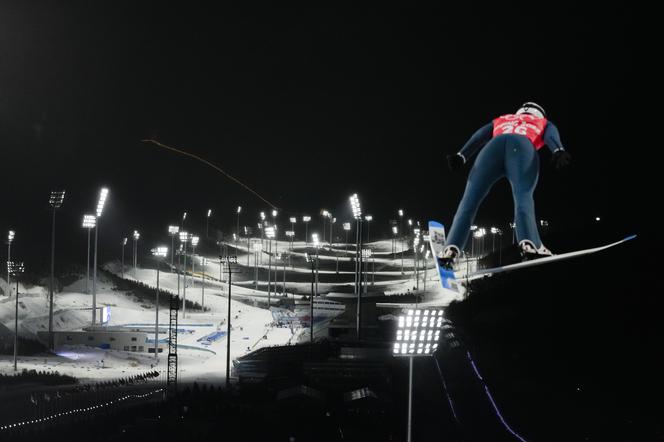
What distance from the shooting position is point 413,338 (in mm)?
13508

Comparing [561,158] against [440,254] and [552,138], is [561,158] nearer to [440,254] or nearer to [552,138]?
[552,138]

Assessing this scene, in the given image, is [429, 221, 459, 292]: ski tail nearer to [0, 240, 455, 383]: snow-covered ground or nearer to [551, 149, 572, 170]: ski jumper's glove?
[551, 149, 572, 170]: ski jumper's glove

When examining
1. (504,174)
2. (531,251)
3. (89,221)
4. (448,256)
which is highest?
(89,221)

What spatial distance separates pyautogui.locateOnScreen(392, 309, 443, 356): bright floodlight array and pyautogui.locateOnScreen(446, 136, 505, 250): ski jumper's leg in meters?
1.54

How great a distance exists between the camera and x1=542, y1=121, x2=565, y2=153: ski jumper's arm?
12.9m

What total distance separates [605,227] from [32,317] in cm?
4766

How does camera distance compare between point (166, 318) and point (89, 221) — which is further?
point (166, 318)

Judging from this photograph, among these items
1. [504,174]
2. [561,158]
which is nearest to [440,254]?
[504,174]

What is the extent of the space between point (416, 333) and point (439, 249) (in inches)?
66.4

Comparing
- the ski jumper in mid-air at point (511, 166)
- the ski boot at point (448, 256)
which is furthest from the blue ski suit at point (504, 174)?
the ski boot at point (448, 256)

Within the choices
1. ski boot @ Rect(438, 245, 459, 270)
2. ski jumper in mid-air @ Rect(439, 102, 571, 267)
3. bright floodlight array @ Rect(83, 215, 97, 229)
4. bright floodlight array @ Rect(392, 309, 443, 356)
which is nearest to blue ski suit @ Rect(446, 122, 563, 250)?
ski jumper in mid-air @ Rect(439, 102, 571, 267)

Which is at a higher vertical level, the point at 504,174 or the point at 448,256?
the point at 504,174

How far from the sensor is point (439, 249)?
1352 cm

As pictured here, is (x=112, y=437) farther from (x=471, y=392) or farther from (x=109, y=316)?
(x=109, y=316)
